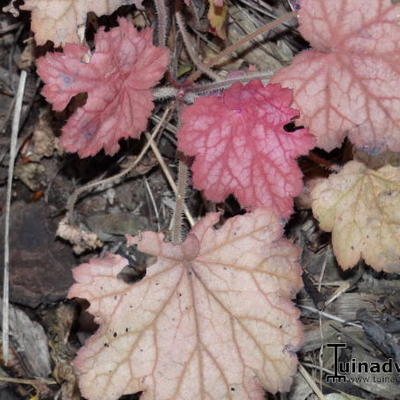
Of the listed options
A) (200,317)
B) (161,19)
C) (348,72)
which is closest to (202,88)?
(161,19)

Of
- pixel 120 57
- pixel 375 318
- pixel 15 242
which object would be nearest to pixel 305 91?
pixel 120 57

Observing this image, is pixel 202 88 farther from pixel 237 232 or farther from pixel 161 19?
pixel 237 232

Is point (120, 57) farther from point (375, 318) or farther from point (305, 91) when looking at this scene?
point (375, 318)

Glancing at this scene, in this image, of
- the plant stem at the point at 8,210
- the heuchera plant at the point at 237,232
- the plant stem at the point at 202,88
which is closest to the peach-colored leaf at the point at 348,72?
the heuchera plant at the point at 237,232

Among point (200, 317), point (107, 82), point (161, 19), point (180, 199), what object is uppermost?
point (161, 19)

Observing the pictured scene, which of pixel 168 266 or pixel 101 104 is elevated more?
pixel 101 104

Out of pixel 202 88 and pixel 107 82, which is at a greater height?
pixel 107 82

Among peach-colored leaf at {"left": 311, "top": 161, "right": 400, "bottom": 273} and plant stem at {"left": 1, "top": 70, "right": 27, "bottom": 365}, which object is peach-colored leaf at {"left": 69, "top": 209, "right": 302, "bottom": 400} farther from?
plant stem at {"left": 1, "top": 70, "right": 27, "bottom": 365}

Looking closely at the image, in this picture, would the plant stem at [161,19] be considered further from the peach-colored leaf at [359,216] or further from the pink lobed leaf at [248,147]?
the peach-colored leaf at [359,216]
